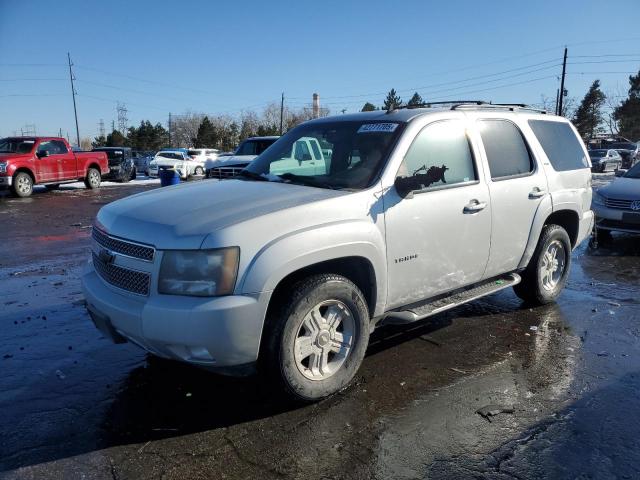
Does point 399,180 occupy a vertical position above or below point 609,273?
above

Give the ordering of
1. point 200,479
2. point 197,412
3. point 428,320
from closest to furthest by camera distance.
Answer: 1. point 200,479
2. point 197,412
3. point 428,320

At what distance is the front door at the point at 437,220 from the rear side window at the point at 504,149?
280 mm

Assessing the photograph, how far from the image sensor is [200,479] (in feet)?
8.48

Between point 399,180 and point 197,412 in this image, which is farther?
point 399,180

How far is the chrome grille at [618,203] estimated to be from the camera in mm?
8664

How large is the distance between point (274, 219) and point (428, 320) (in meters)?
2.55

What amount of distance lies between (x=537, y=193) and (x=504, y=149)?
21.9 inches

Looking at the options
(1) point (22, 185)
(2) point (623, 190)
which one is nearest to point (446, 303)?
(2) point (623, 190)

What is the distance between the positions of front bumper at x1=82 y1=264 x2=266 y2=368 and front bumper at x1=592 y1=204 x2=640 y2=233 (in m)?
7.96

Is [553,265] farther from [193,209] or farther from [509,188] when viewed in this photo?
[193,209]

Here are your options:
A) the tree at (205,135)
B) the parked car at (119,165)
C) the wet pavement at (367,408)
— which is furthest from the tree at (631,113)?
the wet pavement at (367,408)

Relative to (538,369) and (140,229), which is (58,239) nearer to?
(140,229)

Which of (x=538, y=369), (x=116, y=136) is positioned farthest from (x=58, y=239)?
(x=116, y=136)

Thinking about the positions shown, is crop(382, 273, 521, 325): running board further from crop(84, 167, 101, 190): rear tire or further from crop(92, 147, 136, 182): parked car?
crop(92, 147, 136, 182): parked car
